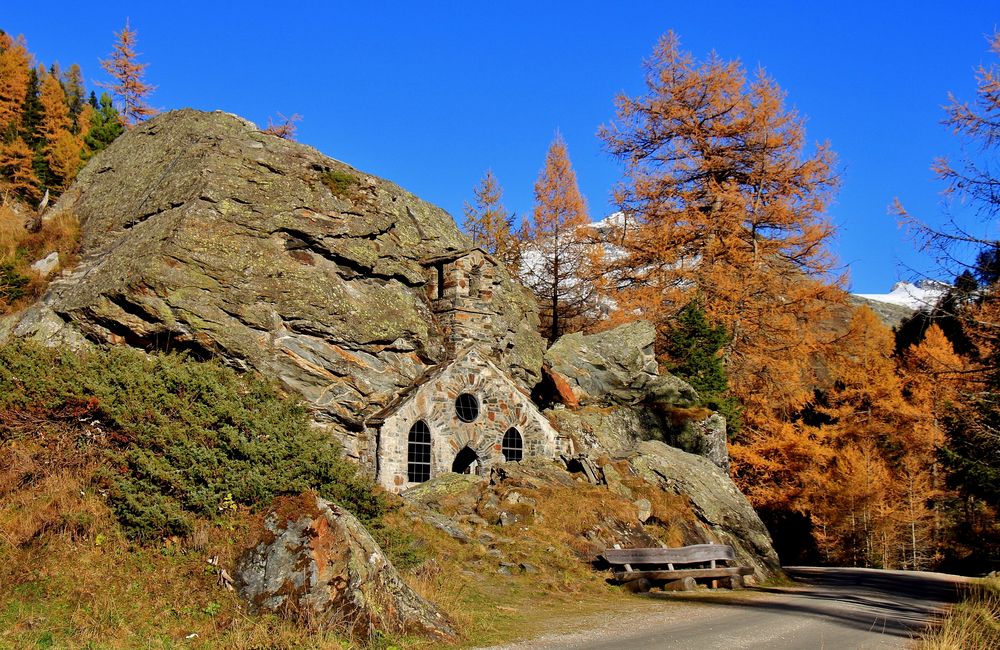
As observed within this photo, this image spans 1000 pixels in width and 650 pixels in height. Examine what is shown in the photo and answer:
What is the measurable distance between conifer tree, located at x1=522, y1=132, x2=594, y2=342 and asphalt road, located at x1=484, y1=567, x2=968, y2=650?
75.4 feet

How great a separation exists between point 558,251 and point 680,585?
84.4ft

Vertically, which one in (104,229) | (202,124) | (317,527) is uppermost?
(202,124)

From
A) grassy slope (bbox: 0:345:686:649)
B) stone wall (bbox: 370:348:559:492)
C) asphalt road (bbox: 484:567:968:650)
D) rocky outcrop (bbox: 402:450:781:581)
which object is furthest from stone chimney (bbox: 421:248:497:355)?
grassy slope (bbox: 0:345:686:649)

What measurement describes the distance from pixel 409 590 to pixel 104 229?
1981 centimetres

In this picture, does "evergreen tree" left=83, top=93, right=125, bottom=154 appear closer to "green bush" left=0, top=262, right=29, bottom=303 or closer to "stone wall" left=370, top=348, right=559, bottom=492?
"green bush" left=0, top=262, right=29, bottom=303

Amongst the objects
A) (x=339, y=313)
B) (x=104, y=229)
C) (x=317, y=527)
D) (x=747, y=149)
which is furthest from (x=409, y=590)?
(x=747, y=149)

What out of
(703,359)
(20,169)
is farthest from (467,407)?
(20,169)

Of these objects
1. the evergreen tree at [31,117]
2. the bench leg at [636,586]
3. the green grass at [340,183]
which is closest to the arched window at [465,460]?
the bench leg at [636,586]

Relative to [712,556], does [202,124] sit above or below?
above

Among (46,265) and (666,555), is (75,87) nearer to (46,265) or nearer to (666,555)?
(46,265)

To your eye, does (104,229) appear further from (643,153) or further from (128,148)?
(643,153)

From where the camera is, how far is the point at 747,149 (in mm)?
34219

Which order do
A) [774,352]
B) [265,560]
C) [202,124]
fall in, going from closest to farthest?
1. [265,560]
2. [202,124]
3. [774,352]

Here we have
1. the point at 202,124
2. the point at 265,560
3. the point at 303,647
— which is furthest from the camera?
the point at 202,124
